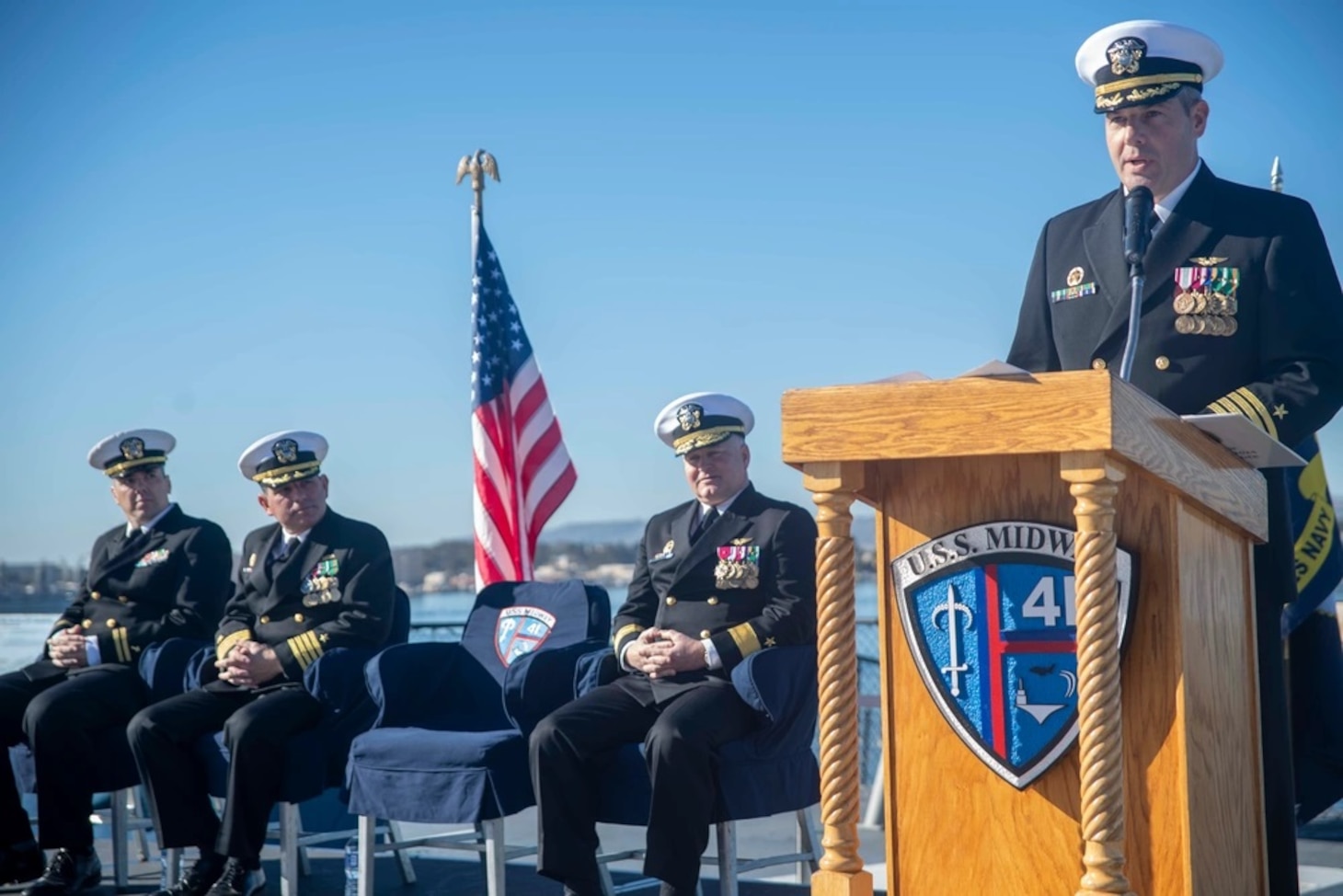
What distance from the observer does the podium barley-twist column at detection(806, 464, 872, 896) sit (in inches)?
93.3

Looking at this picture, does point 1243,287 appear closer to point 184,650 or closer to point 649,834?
point 649,834

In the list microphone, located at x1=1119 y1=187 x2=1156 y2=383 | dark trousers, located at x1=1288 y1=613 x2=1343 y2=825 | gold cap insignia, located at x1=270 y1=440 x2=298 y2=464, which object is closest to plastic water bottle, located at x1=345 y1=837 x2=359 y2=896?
gold cap insignia, located at x1=270 y1=440 x2=298 y2=464

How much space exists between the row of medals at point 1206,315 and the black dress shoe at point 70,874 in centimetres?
402

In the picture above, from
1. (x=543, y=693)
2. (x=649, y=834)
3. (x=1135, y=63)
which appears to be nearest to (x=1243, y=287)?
(x=1135, y=63)

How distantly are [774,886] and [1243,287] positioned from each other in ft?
8.96

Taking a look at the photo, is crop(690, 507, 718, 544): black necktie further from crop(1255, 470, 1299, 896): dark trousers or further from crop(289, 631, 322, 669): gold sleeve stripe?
crop(1255, 470, 1299, 896): dark trousers

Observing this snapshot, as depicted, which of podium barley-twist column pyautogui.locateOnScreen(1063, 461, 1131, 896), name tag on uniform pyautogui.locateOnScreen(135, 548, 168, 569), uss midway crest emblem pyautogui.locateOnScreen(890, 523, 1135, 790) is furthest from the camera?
name tag on uniform pyautogui.locateOnScreen(135, 548, 168, 569)

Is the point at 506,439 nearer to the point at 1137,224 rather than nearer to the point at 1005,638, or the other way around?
the point at 1137,224

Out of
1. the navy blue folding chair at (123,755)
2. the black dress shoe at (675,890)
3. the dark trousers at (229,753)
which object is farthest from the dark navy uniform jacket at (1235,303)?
the navy blue folding chair at (123,755)

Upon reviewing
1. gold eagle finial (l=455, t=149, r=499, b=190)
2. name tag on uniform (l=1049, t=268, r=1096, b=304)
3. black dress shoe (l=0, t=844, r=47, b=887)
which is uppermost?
gold eagle finial (l=455, t=149, r=499, b=190)

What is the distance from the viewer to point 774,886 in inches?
192

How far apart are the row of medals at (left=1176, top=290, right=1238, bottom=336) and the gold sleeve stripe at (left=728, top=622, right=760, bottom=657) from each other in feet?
5.62

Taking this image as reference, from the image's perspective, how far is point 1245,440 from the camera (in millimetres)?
2455

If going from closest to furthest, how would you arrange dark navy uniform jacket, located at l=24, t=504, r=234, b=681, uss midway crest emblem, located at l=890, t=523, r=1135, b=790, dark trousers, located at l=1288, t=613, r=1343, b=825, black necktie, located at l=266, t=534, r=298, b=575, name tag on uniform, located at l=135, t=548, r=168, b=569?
uss midway crest emblem, located at l=890, t=523, r=1135, b=790, dark trousers, located at l=1288, t=613, r=1343, b=825, black necktie, located at l=266, t=534, r=298, b=575, dark navy uniform jacket, located at l=24, t=504, r=234, b=681, name tag on uniform, located at l=135, t=548, r=168, b=569
